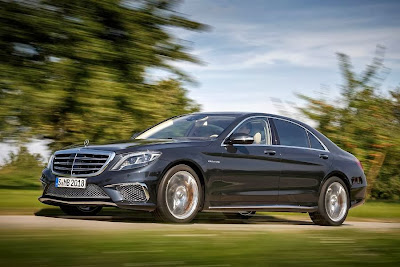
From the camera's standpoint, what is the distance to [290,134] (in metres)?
12.5

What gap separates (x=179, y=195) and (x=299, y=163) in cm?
268

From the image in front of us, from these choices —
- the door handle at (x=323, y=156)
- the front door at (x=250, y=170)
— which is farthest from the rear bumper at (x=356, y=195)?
the front door at (x=250, y=170)

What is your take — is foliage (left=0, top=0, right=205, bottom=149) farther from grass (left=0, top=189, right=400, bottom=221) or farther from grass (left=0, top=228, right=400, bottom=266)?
grass (left=0, top=228, right=400, bottom=266)

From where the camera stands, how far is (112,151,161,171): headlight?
33.0ft

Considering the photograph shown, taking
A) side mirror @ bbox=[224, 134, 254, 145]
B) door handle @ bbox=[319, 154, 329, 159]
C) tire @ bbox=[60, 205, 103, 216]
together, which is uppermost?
side mirror @ bbox=[224, 134, 254, 145]

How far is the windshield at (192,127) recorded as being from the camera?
37.6 feet

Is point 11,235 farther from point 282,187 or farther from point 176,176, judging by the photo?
point 282,187

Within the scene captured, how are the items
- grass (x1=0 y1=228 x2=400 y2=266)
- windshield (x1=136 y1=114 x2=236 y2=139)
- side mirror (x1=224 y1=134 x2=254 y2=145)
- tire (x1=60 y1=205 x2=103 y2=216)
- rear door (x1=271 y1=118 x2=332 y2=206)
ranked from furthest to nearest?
1. rear door (x1=271 y1=118 x2=332 y2=206)
2. windshield (x1=136 y1=114 x2=236 y2=139)
3. tire (x1=60 y1=205 x2=103 y2=216)
4. side mirror (x1=224 y1=134 x2=254 y2=145)
5. grass (x1=0 y1=228 x2=400 y2=266)

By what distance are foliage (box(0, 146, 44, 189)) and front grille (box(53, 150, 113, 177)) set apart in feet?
23.3

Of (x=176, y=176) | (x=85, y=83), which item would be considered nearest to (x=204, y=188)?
(x=176, y=176)

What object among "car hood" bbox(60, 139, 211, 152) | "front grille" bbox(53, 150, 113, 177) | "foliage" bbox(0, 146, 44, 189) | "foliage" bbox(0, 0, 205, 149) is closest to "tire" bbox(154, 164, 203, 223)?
"car hood" bbox(60, 139, 211, 152)

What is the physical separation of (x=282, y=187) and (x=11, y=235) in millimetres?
5405

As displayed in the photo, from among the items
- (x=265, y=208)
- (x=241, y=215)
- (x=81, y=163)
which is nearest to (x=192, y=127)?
(x=265, y=208)

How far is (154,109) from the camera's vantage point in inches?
696
